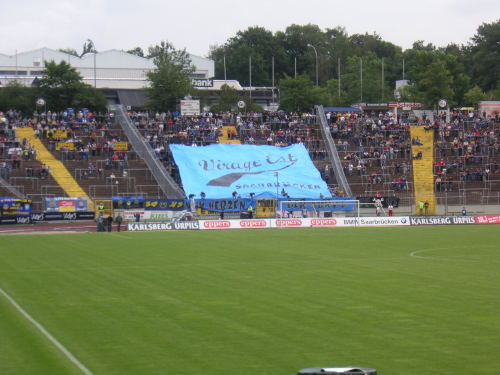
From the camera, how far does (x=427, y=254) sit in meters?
38.3

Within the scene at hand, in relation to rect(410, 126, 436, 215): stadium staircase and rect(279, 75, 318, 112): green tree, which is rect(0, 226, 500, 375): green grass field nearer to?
rect(410, 126, 436, 215): stadium staircase

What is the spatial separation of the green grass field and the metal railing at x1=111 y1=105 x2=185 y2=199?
2840cm

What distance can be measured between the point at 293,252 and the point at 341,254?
102 inches

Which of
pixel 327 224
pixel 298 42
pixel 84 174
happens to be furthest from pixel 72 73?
pixel 298 42

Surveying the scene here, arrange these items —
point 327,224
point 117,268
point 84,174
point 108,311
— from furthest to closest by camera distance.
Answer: point 84,174
point 327,224
point 117,268
point 108,311

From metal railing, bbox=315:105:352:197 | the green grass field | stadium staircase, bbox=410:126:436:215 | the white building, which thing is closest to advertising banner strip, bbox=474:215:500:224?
stadium staircase, bbox=410:126:436:215

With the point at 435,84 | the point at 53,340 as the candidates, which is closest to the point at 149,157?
the point at 435,84

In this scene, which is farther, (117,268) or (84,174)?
(84,174)

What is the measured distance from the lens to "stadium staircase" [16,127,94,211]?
68.3 metres

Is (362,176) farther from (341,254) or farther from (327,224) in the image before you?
(341,254)

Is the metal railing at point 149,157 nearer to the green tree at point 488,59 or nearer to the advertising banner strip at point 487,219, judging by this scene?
the advertising banner strip at point 487,219

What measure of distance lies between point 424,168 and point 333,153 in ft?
28.9

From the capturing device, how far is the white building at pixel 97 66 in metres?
123

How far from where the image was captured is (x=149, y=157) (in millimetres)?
73938
